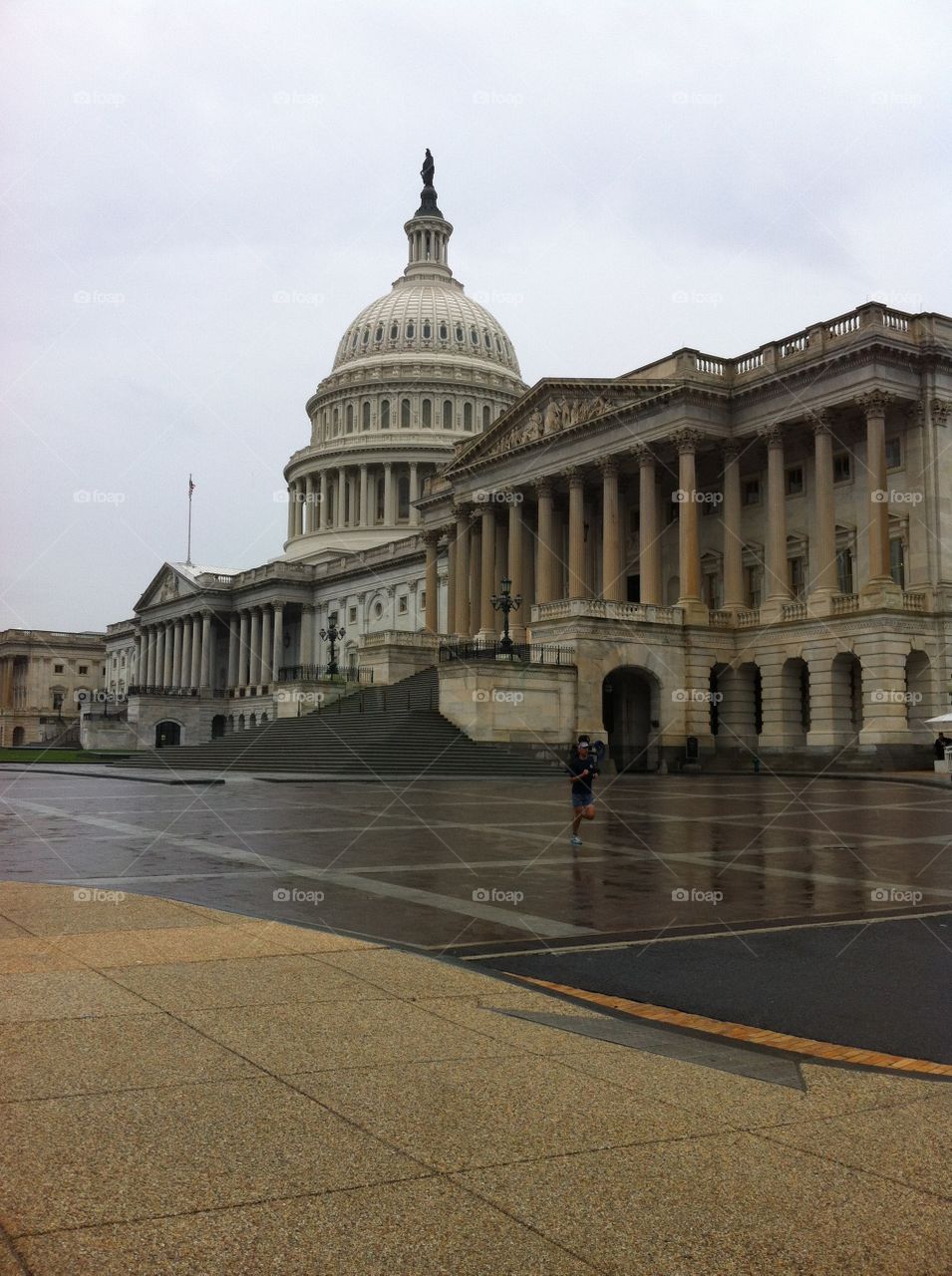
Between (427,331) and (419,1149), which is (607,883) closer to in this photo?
(419,1149)

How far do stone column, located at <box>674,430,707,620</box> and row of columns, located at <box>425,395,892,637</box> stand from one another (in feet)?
0.17

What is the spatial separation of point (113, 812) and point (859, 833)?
637 inches

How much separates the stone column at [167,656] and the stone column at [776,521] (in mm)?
90028

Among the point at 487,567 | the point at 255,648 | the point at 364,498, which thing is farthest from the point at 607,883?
the point at 364,498

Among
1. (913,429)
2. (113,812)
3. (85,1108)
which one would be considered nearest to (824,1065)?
(85,1108)

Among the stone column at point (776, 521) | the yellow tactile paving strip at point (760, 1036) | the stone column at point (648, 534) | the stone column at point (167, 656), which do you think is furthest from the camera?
the stone column at point (167, 656)

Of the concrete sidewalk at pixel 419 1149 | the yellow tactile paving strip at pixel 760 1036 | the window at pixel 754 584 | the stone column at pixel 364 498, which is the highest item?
the stone column at pixel 364 498

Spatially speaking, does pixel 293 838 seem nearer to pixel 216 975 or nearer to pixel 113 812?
pixel 113 812

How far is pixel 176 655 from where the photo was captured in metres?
132

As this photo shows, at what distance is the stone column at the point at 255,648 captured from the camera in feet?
394

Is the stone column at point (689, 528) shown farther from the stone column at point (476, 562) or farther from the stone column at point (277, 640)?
the stone column at point (277, 640)

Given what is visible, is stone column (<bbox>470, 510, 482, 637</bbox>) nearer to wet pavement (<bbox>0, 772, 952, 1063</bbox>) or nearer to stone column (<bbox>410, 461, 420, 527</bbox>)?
wet pavement (<bbox>0, 772, 952, 1063</bbox>)

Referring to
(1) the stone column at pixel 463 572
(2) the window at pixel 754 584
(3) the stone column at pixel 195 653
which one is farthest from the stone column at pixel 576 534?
(3) the stone column at pixel 195 653

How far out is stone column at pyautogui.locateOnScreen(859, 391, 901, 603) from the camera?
52156 millimetres
